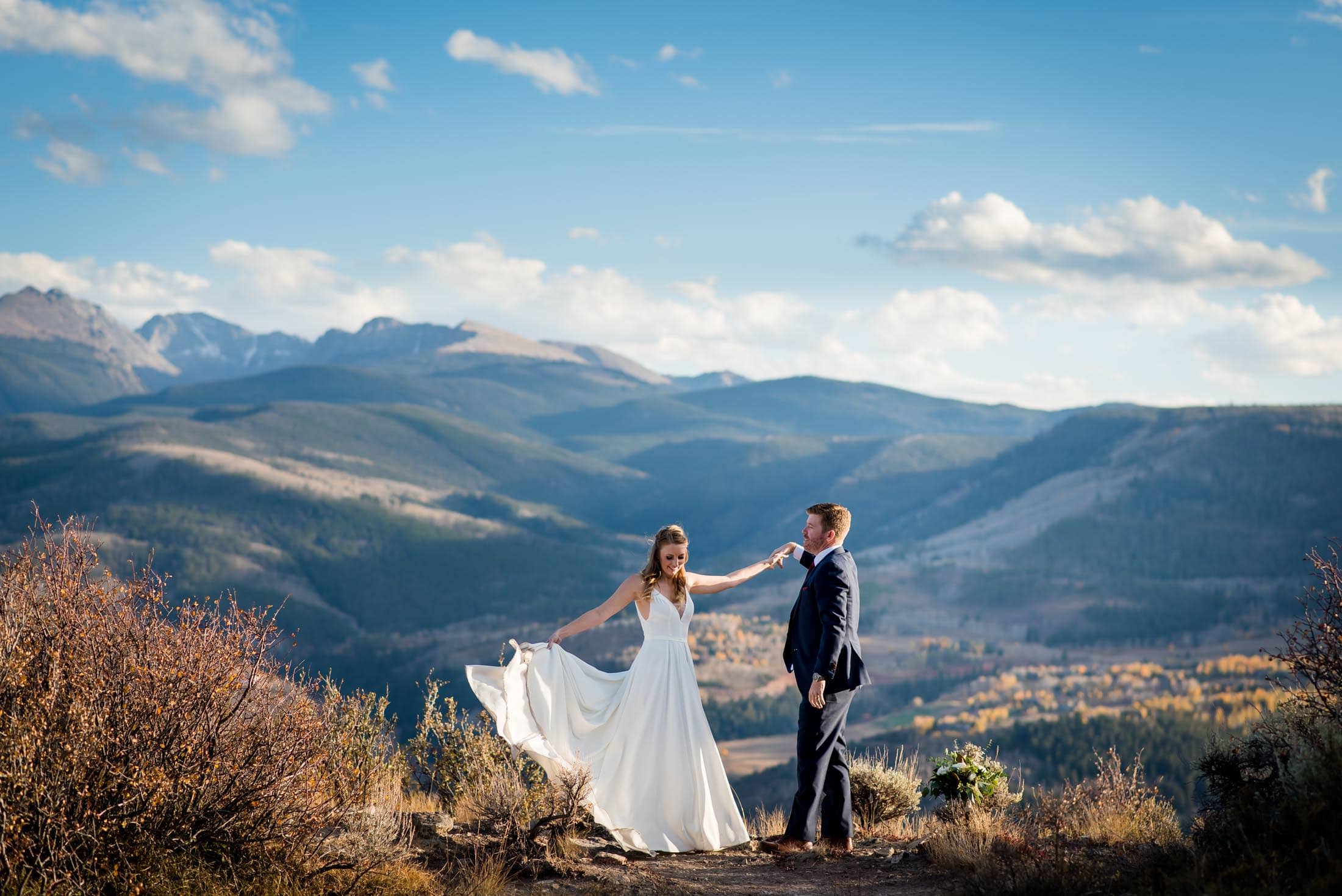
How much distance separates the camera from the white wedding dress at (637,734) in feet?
25.9

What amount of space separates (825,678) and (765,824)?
9.69ft

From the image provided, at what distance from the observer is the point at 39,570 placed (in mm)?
6633

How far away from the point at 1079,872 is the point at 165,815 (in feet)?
18.2

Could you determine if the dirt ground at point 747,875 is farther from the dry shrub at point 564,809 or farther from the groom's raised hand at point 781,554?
the groom's raised hand at point 781,554

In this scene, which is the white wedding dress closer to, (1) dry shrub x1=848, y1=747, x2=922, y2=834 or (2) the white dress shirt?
(2) the white dress shirt

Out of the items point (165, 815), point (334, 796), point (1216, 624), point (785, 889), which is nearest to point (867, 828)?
point (785, 889)

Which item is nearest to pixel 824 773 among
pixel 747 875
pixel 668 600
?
pixel 747 875

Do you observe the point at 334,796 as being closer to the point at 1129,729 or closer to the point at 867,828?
the point at 867,828

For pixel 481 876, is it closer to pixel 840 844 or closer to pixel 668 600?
pixel 668 600

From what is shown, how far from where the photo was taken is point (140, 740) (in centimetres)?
600

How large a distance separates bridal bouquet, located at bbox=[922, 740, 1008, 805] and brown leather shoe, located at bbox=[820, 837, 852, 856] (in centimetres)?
93

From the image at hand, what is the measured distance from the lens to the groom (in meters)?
7.67

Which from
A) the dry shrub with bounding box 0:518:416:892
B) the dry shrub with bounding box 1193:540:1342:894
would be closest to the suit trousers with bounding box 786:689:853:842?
the dry shrub with bounding box 1193:540:1342:894

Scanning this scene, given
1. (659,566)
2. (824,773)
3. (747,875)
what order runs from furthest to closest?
(659,566)
(824,773)
(747,875)
